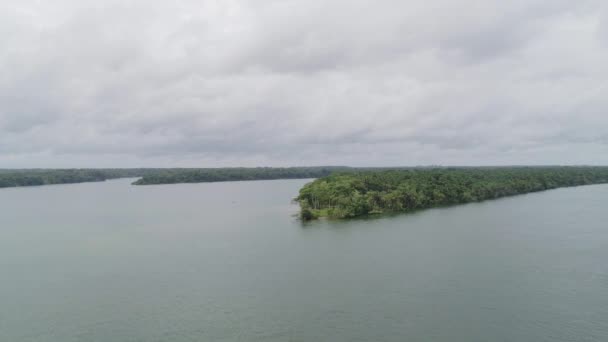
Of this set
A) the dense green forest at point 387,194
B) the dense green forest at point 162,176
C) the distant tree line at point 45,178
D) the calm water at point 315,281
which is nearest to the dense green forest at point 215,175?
the dense green forest at point 162,176

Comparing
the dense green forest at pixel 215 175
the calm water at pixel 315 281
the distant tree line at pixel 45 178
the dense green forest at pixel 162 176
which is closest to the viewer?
the calm water at pixel 315 281

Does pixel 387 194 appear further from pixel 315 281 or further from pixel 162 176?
pixel 162 176

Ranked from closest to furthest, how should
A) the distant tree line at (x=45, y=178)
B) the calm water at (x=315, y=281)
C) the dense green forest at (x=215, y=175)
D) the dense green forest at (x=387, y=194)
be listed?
the calm water at (x=315, y=281) → the dense green forest at (x=387, y=194) → the distant tree line at (x=45, y=178) → the dense green forest at (x=215, y=175)

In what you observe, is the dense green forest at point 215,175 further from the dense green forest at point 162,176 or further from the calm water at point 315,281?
the calm water at point 315,281

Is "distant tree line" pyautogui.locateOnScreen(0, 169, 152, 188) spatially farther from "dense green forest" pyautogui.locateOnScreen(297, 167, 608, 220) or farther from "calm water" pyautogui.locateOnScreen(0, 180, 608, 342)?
"dense green forest" pyautogui.locateOnScreen(297, 167, 608, 220)

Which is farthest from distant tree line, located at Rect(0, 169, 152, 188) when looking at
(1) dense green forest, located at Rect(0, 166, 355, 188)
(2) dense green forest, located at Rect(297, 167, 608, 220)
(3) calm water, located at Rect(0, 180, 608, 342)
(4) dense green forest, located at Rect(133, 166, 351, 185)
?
(2) dense green forest, located at Rect(297, 167, 608, 220)

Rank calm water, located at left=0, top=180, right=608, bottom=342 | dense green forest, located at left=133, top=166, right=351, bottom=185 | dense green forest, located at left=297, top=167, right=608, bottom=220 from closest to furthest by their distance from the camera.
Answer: calm water, located at left=0, top=180, right=608, bottom=342 → dense green forest, located at left=297, top=167, right=608, bottom=220 → dense green forest, located at left=133, top=166, right=351, bottom=185

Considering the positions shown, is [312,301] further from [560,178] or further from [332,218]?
[560,178]

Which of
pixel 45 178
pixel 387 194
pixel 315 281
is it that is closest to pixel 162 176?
pixel 45 178
